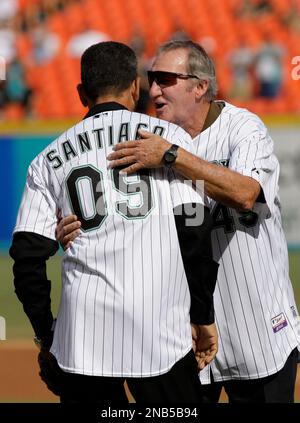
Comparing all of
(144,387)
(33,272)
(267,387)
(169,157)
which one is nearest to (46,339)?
(33,272)

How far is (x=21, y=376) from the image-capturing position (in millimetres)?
6578

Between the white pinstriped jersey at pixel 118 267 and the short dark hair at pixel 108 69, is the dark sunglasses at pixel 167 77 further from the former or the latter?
the white pinstriped jersey at pixel 118 267

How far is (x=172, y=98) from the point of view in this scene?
3785 mm

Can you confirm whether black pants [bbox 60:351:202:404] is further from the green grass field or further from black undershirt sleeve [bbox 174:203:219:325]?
the green grass field

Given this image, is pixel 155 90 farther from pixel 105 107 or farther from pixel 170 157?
pixel 170 157

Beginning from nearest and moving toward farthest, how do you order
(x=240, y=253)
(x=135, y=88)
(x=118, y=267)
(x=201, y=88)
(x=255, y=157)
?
(x=118, y=267) → (x=135, y=88) → (x=255, y=157) → (x=240, y=253) → (x=201, y=88)

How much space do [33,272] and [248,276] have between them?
3.19 ft

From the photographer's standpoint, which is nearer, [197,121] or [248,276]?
[248,276]

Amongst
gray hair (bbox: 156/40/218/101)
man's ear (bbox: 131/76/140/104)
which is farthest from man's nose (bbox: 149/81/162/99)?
man's ear (bbox: 131/76/140/104)

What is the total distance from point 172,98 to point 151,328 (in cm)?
114

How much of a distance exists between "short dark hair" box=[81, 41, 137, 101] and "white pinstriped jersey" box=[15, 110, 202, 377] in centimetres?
11

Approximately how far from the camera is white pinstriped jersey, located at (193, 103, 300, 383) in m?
3.69

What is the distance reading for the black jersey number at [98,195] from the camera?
124 inches
